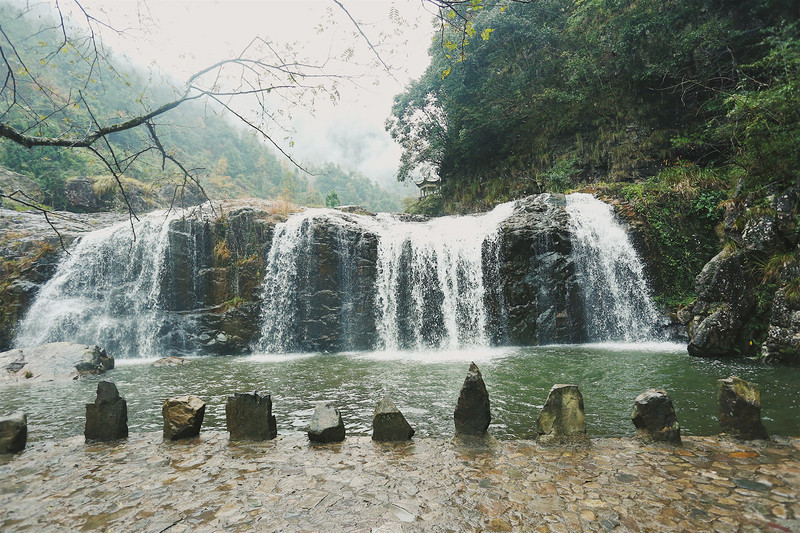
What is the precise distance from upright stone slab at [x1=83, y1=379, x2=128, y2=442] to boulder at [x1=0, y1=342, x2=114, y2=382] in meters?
6.89

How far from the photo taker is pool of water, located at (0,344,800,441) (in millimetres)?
4680

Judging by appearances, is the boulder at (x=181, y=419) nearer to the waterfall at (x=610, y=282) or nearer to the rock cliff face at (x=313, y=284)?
the rock cliff face at (x=313, y=284)

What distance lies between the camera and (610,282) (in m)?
12.3

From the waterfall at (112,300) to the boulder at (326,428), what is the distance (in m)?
12.9

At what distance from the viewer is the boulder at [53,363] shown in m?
9.11

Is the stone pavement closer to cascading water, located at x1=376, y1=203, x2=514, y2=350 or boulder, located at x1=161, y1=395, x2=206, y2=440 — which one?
boulder, located at x1=161, y1=395, x2=206, y2=440

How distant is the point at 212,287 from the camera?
15109 millimetres

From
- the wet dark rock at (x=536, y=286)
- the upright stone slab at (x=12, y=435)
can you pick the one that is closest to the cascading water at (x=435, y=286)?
the wet dark rock at (x=536, y=286)

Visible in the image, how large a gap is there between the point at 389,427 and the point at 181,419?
2.29m

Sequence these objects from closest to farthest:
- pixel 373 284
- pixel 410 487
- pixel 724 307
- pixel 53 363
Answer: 1. pixel 410 487
2. pixel 724 307
3. pixel 53 363
4. pixel 373 284

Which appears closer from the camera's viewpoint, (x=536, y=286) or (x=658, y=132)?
(x=536, y=286)

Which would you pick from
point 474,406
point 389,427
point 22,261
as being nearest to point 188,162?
point 22,261

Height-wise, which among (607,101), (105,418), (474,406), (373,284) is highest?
(607,101)

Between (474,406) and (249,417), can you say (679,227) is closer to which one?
(474,406)
